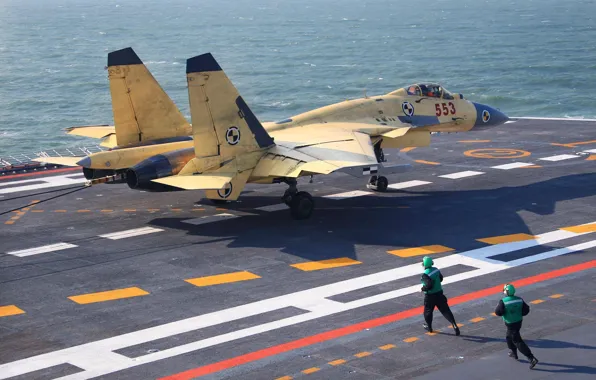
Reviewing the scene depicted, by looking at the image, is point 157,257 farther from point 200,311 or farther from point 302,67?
point 302,67

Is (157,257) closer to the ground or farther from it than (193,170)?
closer to the ground

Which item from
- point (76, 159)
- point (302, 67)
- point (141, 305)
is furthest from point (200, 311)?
point (302, 67)

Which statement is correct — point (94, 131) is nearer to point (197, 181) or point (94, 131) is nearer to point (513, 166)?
point (197, 181)

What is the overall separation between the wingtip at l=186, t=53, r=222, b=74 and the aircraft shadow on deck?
6.56 m

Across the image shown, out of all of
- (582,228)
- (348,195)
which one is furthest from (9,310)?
(582,228)

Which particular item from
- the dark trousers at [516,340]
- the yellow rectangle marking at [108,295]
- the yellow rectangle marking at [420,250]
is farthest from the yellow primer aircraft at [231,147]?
the dark trousers at [516,340]

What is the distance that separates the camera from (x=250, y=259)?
31.6 metres

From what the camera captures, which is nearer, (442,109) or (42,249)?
(42,249)

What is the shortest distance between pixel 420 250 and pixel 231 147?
8.85m

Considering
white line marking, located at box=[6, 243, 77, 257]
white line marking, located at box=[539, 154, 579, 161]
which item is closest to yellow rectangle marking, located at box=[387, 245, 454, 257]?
white line marking, located at box=[6, 243, 77, 257]

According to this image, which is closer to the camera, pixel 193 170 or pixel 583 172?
pixel 193 170

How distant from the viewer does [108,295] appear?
27734 millimetres

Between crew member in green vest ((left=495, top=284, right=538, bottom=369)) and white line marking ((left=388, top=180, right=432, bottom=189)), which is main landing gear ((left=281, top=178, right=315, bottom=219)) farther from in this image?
crew member in green vest ((left=495, top=284, right=538, bottom=369))

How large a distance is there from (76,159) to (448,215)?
1627 cm
